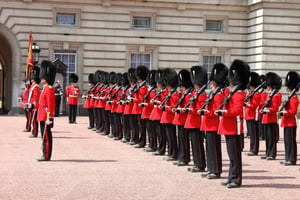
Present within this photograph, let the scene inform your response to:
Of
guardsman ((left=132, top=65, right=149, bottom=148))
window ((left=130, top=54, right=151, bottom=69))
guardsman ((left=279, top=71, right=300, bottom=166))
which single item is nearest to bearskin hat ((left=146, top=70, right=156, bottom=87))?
guardsman ((left=132, top=65, right=149, bottom=148))

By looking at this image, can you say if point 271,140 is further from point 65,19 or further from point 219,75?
point 65,19

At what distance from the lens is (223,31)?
27438 mm

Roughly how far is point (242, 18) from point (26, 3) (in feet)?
29.7

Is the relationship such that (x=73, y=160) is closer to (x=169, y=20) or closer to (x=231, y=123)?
(x=231, y=123)

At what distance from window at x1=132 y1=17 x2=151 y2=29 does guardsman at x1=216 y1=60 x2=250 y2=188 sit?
17556mm

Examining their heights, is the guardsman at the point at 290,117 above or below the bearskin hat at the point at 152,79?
below

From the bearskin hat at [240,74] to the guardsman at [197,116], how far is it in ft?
3.33

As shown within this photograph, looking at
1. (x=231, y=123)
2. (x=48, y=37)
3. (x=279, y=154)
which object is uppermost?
(x=48, y=37)

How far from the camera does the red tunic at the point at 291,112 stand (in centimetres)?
1159

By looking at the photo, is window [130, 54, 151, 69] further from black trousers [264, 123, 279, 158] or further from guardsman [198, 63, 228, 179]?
guardsman [198, 63, 228, 179]

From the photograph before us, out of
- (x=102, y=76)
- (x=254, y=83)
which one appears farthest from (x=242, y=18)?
(x=254, y=83)

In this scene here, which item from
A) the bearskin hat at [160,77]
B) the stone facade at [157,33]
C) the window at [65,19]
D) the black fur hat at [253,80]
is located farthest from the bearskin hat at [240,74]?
the window at [65,19]

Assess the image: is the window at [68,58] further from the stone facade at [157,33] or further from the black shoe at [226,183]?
the black shoe at [226,183]

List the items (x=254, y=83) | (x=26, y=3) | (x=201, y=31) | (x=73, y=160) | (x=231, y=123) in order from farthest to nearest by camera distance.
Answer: (x=201, y=31) → (x=26, y=3) → (x=254, y=83) → (x=73, y=160) → (x=231, y=123)
